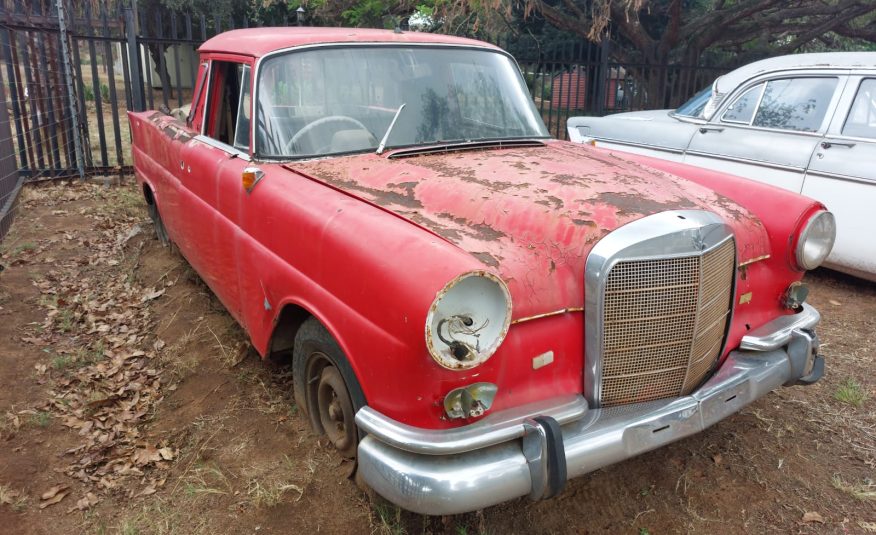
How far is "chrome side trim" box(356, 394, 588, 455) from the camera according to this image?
2.00 meters

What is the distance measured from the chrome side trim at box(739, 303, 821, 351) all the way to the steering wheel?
2.03 m

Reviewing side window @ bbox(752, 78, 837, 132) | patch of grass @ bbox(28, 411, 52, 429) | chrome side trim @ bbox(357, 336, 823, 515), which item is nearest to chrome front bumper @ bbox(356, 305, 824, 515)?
chrome side trim @ bbox(357, 336, 823, 515)

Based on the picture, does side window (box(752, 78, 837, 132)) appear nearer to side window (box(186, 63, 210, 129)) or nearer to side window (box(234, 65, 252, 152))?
side window (box(234, 65, 252, 152))

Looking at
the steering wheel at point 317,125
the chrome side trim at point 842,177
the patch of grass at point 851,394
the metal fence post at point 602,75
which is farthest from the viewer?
the metal fence post at point 602,75

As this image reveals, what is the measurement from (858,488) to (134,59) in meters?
8.42

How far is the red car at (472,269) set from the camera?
2041mm

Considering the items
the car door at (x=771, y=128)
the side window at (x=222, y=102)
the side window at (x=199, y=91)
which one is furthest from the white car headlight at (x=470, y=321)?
Answer: the car door at (x=771, y=128)

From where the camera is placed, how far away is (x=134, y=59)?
8039 mm

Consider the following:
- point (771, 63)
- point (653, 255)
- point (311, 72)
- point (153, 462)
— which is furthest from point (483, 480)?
point (771, 63)

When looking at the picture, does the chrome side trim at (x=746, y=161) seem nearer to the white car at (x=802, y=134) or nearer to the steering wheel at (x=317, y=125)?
the white car at (x=802, y=134)

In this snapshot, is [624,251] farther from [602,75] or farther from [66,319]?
[602,75]

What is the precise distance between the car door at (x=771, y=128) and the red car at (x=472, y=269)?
7.23ft

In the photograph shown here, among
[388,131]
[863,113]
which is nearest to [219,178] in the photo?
[388,131]

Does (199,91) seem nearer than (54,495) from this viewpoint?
No
